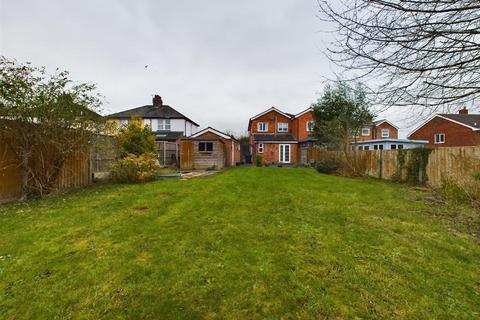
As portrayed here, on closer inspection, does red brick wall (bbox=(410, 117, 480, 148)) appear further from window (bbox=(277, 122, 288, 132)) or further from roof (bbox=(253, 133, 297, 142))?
window (bbox=(277, 122, 288, 132))

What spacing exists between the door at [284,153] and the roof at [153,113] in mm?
12110

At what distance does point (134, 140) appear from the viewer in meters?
12.4

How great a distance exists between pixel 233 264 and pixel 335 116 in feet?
74.7

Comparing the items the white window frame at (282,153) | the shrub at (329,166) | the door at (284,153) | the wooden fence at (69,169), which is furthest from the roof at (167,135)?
the shrub at (329,166)

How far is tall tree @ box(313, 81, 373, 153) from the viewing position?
1869cm

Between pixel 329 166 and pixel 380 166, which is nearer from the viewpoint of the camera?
pixel 380 166

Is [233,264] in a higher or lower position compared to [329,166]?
lower

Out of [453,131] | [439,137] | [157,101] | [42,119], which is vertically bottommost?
[42,119]

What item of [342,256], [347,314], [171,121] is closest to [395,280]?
[342,256]

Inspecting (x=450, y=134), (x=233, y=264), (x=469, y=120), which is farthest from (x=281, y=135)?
(x=233, y=264)

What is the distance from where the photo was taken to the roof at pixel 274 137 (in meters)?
28.5

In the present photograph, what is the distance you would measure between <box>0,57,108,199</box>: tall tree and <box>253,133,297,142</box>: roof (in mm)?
20775

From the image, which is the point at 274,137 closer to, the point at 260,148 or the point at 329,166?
the point at 260,148

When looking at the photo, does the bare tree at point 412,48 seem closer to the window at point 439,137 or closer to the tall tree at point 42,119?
the tall tree at point 42,119
